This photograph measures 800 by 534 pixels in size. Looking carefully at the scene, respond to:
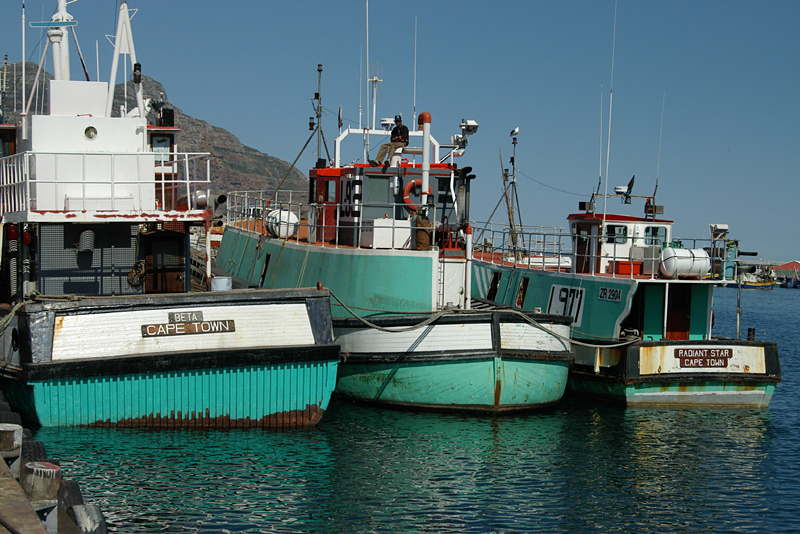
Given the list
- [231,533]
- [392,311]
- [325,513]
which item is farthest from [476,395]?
[231,533]

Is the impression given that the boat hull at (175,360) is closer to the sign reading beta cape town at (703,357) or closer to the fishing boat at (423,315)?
the fishing boat at (423,315)

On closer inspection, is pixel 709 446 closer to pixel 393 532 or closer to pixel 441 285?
pixel 441 285

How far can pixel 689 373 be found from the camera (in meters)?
18.6

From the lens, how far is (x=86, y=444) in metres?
13.3

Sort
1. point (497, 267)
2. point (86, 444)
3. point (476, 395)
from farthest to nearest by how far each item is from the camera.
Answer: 1. point (497, 267)
2. point (476, 395)
3. point (86, 444)

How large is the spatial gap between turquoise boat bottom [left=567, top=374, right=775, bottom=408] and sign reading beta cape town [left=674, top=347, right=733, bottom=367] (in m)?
0.41

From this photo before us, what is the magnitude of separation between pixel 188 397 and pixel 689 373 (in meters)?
11.0

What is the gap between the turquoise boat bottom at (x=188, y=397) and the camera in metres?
13.6

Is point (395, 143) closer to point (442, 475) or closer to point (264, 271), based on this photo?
point (264, 271)

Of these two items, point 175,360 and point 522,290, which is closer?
point 175,360

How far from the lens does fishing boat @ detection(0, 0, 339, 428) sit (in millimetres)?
13547

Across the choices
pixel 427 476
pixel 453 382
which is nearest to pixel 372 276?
pixel 453 382

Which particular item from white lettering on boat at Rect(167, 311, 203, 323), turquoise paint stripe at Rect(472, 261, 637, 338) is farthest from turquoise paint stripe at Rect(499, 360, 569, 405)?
white lettering on boat at Rect(167, 311, 203, 323)

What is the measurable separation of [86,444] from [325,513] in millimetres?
4444
